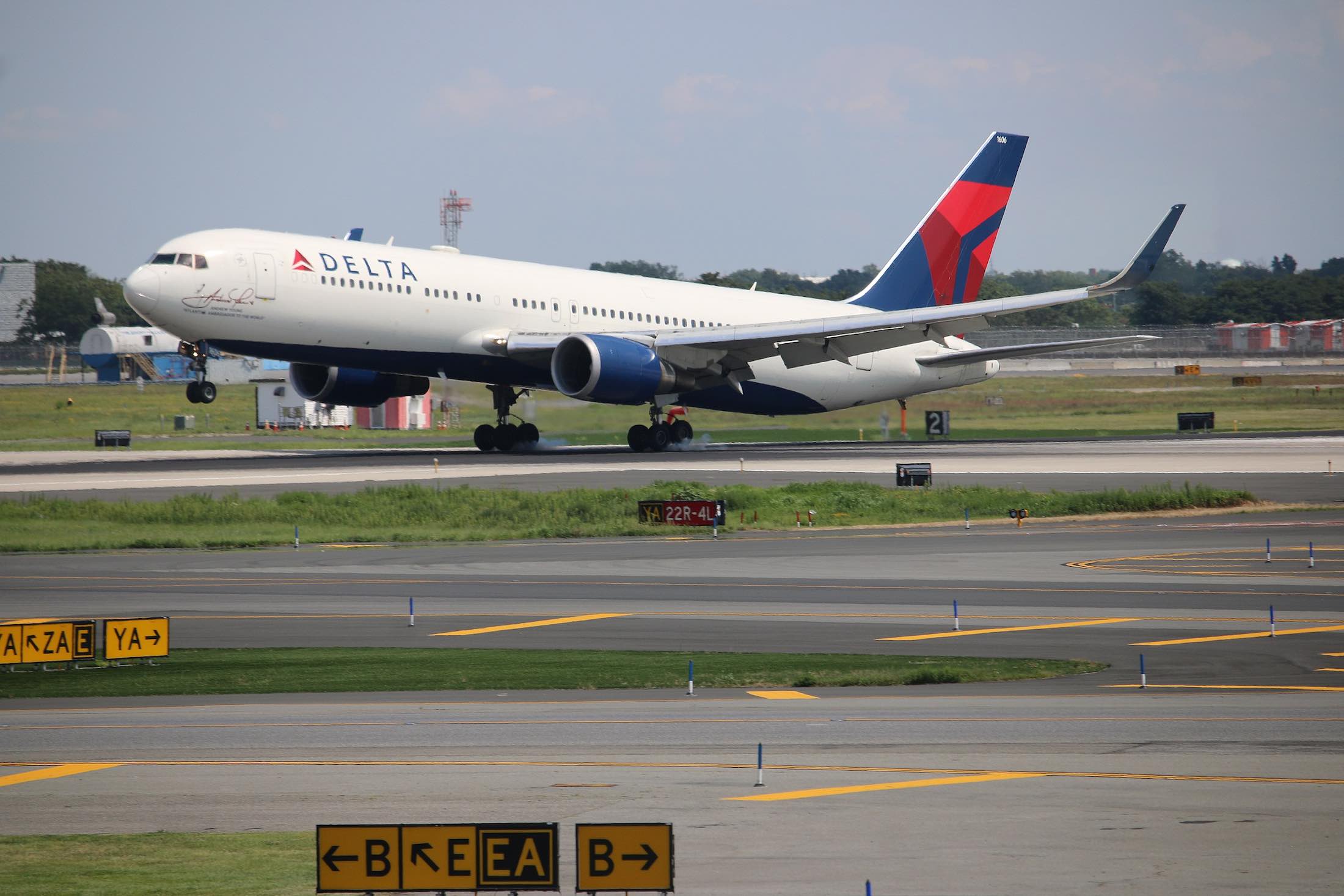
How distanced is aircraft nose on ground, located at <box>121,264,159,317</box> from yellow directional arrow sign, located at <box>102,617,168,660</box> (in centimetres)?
2977

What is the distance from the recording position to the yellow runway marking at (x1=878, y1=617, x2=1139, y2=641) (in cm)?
2475

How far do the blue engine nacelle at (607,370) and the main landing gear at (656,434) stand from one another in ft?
12.9

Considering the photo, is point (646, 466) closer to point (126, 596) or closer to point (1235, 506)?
point (1235, 506)

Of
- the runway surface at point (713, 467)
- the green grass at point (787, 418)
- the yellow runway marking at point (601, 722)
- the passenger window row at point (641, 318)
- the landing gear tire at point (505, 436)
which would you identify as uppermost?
the passenger window row at point (641, 318)

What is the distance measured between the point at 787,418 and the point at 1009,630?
67.4 meters

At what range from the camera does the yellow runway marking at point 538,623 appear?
25.5 m

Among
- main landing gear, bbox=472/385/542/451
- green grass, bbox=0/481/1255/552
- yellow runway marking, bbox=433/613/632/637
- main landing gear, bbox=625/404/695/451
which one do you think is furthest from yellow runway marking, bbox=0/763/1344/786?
main landing gear, bbox=472/385/542/451

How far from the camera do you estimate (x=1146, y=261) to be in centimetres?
5200

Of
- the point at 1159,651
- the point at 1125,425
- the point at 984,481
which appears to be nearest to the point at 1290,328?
the point at 1125,425

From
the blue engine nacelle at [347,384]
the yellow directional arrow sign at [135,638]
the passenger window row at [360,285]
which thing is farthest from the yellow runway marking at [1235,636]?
the blue engine nacelle at [347,384]

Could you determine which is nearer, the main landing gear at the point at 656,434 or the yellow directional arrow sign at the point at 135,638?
the yellow directional arrow sign at the point at 135,638

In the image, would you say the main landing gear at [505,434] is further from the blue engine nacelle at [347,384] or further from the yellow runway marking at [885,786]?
the yellow runway marking at [885,786]

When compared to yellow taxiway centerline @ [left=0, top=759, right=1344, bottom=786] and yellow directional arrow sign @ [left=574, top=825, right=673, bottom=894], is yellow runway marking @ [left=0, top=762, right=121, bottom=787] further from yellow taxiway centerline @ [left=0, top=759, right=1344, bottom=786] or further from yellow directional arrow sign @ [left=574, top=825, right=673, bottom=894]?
yellow directional arrow sign @ [left=574, top=825, right=673, bottom=894]

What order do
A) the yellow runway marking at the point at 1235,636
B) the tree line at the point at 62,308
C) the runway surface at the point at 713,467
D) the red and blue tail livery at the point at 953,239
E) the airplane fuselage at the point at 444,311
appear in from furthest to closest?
1. the tree line at the point at 62,308
2. the red and blue tail livery at the point at 953,239
3. the airplane fuselage at the point at 444,311
4. the runway surface at the point at 713,467
5. the yellow runway marking at the point at 1235,636
